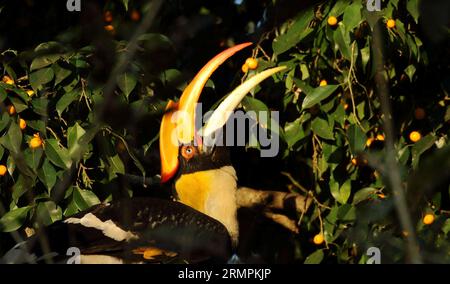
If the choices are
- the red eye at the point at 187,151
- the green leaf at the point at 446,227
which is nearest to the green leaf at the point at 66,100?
the red eye at the point at 187,151

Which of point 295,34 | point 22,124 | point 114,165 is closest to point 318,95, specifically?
point 295,34

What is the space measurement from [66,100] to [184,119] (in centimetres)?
42

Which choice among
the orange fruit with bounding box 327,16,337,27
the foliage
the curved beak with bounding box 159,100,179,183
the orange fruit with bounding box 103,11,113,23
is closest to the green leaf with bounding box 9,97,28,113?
the foliage

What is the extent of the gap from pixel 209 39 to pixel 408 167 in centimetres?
105

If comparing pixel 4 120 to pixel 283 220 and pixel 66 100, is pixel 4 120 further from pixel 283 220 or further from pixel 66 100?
pixel 283 220

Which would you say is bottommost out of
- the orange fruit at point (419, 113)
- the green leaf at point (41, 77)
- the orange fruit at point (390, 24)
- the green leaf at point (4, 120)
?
the green leaf at point (4, 120)

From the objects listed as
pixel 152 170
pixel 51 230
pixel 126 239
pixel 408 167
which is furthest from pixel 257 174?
pixel 51 230

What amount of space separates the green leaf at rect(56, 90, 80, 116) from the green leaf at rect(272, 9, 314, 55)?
64 cm

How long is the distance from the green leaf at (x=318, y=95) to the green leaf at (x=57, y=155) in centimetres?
70

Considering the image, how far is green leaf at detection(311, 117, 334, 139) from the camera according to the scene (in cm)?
248

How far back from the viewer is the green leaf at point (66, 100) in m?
2.25

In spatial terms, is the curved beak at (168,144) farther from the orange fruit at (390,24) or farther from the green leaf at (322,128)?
the orange fruit at (390,24)

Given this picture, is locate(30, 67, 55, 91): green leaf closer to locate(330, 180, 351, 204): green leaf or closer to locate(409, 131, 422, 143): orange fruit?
locate(330, 180, 351, 204): green leaf

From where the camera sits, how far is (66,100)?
2.27 m
